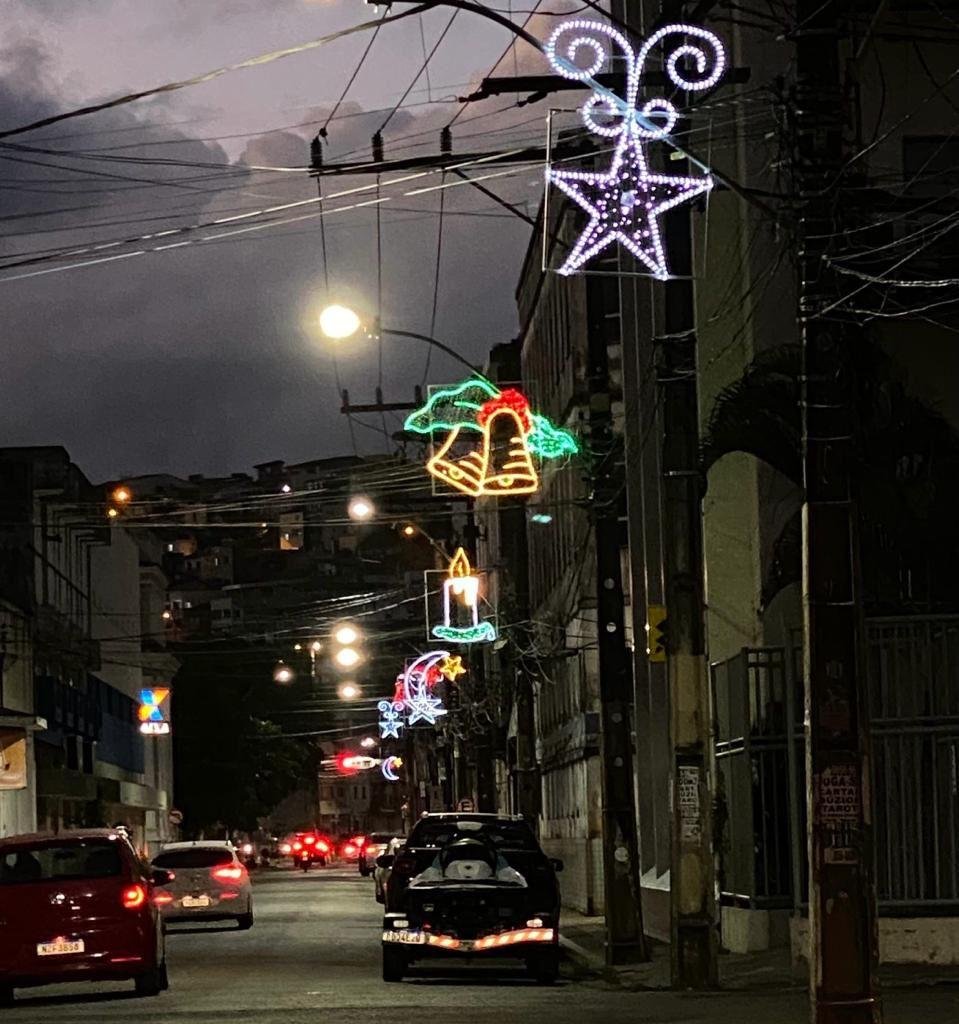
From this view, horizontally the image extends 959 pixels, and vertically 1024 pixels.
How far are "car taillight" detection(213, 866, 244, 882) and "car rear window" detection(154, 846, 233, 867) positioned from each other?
0.13 m

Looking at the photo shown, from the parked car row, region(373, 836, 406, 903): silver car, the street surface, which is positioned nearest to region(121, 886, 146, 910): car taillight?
the parked car row

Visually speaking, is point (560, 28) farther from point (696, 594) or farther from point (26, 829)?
point (26, 829)

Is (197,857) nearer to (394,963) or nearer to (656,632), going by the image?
(394,963)

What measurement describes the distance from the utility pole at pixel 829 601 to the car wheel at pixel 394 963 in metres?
8.60

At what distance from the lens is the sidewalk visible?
17297 millimetres

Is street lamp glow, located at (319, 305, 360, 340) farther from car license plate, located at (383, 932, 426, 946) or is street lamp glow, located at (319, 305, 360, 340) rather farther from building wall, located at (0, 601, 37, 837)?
building wall, located at (0, 601, 37, 837)

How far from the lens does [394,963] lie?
72.8 feet

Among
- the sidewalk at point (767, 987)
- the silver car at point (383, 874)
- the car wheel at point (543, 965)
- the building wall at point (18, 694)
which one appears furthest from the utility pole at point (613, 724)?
the building wall at point (18, 694)

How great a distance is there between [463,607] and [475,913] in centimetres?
2639

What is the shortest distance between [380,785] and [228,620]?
165 ft

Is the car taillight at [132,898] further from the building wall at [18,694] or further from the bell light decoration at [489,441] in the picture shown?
the building wall at [18,694]

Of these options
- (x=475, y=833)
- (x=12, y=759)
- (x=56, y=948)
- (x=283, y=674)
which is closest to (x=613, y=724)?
(x=475, y=833)

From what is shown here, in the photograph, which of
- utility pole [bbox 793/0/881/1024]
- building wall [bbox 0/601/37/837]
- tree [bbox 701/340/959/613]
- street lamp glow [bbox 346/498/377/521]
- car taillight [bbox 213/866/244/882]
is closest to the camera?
utility pole [bbox 793/0/881/1024]

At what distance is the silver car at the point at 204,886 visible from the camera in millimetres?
35844
